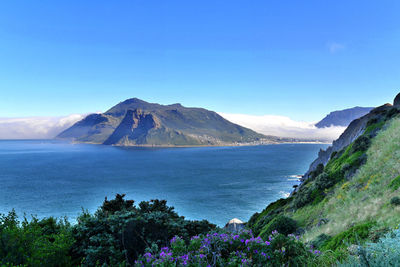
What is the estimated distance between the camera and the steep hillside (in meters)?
10.0

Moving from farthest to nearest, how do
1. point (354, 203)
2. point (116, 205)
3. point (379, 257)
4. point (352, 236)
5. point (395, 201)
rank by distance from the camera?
point (354, 203)
point (116, 205)
point (395, 201)
point (352, 236)
point (379, 257)

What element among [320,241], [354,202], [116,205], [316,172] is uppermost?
[116,205]

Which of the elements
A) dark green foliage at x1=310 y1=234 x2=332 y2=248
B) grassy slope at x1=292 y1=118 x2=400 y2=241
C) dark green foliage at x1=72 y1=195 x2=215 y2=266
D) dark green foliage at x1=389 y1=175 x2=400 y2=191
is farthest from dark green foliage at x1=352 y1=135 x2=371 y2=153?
dark green foliage at x1=72 y1=195 x2=215 y2=266

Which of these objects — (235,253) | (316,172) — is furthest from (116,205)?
(316,172)

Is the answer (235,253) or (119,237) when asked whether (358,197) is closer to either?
(235,253)

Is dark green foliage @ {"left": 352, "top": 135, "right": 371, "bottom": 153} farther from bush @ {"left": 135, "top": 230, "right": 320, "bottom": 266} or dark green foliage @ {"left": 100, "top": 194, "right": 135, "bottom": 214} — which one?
bush @ {"left": 135, "top": 230, "right": 320, "bottom": 266}

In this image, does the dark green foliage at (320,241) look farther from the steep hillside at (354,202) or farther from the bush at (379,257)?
the bush at (379,257)

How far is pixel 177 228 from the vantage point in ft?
36.0

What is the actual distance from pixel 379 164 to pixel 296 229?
9226mm

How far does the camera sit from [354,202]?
17219mm

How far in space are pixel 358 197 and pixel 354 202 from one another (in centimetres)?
75

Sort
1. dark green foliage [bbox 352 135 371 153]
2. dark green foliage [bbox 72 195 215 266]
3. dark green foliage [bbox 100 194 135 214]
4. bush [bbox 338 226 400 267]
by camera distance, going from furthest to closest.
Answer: dark green foliage [bbox 352 135 371 153]
dark green foliage [bbox 100 194 135 214]
dark green foliage [bbox 72 195 215 266]
bush [bbox 338 226 400 267]

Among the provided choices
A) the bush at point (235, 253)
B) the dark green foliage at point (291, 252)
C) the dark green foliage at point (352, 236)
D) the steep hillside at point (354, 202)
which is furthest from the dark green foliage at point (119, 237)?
the steep hillside at point (354, 202)

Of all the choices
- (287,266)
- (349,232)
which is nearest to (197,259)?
(287,266)
